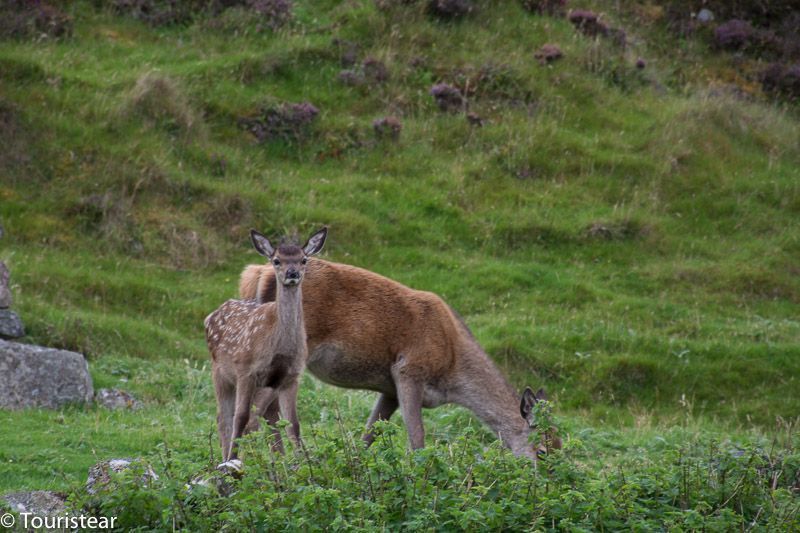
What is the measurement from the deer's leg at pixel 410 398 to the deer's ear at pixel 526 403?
3.03 ft

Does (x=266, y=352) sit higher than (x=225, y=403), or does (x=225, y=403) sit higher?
(x=266, y=352)

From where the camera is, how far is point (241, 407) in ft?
31.0

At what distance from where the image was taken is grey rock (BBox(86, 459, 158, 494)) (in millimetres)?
7332

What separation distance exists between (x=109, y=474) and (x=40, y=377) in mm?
5188

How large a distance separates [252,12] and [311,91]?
7.88 feet

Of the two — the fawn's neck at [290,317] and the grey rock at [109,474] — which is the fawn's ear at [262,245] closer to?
the fawn's neck at [290,317]

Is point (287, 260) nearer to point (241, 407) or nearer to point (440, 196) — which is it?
point (241, 407)

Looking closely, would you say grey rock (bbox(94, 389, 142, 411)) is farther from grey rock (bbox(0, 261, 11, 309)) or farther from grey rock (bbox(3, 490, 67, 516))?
grey rock (bbox(3, 490, 67, 516))

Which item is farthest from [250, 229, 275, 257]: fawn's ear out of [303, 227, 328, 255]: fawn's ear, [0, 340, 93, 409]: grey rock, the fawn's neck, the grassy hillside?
[0, 340, 93, 409]: grey rock

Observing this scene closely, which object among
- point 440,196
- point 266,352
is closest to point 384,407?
point 266,352

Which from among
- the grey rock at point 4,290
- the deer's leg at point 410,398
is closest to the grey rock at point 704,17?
the grey rock at point 4,290

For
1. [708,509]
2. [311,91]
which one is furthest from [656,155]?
[708,509]

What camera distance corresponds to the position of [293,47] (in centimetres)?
2128

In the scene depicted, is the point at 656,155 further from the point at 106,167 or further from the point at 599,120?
the point at 106,167
